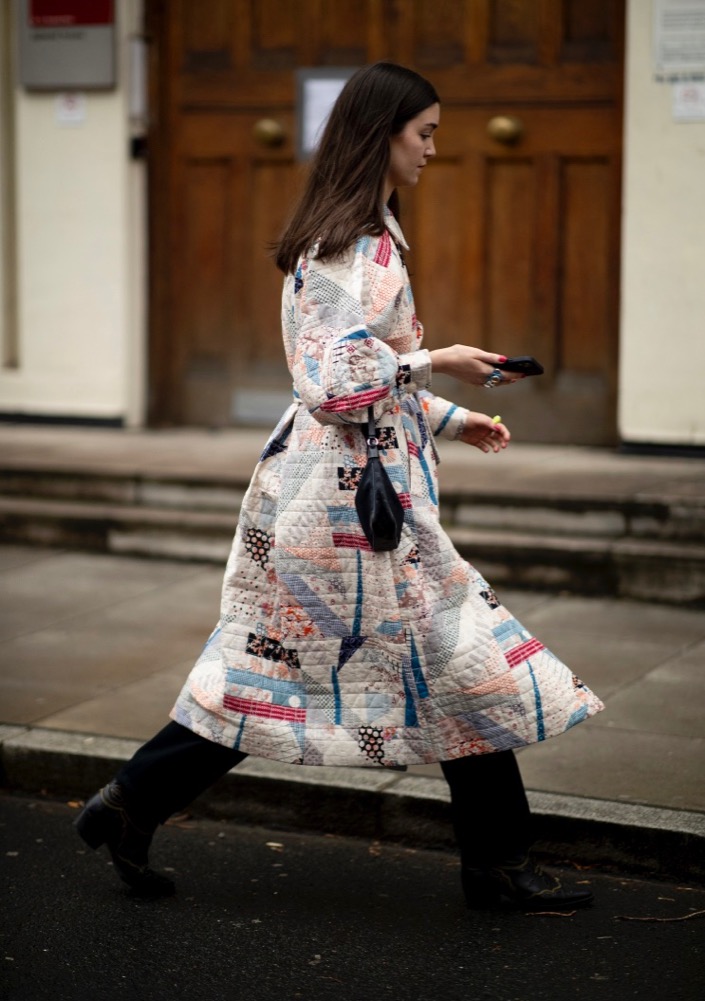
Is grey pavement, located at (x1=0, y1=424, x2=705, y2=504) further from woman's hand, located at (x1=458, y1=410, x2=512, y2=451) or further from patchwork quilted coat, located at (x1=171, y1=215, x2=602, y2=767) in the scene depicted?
patchwork quilted coat, located at (x1=171, y1=215, x2=602, y2=767)

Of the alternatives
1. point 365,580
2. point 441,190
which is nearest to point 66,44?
point 441,190

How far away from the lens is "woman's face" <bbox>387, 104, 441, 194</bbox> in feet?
12.3

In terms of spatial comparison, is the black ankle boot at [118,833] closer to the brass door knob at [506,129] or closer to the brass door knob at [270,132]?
the brass door knob at [506,129]

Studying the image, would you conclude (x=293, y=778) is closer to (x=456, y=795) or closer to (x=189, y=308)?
(x=456, y=795)

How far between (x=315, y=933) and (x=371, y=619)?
2.51ft

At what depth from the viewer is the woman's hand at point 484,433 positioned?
390 cm

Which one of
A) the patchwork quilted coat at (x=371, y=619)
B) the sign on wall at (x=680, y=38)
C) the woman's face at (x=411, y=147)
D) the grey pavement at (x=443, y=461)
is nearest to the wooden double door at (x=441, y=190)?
the grey pavement at (x=443, y=461)

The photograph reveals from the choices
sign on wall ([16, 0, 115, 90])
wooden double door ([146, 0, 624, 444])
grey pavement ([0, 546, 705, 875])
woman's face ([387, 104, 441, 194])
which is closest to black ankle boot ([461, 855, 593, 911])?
grey pavement ([0, 546, 705, 875])

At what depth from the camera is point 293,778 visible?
462 centimetres

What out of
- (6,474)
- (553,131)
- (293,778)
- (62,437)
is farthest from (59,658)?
(553,131)

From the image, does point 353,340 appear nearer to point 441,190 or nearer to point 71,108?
point 441,190

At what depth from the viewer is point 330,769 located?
184 inches

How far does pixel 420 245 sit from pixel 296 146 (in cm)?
81

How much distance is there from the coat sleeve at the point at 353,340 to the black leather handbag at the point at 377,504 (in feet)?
0.29
